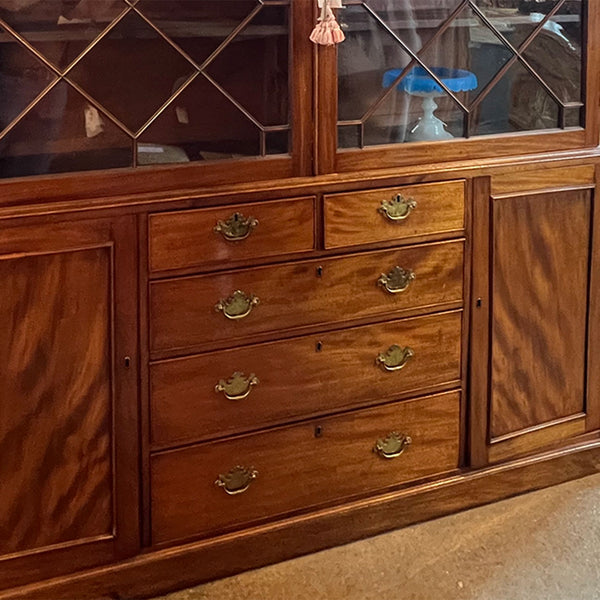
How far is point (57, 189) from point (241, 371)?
0.51 m

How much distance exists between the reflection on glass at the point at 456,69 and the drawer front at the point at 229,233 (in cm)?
20

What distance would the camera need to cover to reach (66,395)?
72.4 inches

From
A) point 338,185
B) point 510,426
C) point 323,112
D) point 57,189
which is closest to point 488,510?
point 510,426

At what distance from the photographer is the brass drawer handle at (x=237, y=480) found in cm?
202

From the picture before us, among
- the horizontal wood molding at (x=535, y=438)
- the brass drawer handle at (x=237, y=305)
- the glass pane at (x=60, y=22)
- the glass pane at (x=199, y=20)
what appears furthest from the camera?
the horizontal wood molding at (x=535, y=438)

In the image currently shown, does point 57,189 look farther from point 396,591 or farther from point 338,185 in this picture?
point 396,591

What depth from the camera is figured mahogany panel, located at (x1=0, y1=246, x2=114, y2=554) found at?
5.82 ft

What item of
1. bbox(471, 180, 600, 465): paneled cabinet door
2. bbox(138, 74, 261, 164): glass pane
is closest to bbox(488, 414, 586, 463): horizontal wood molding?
bbox(471, 180, 600, 465): paneled cabinet door

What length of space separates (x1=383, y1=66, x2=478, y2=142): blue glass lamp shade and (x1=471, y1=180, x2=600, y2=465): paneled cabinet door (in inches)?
6.2

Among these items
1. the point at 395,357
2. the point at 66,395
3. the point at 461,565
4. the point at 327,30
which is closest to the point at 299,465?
the point at 395,357

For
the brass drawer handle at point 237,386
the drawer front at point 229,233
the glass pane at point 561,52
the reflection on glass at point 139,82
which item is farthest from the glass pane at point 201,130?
the glass pane at point 561,52

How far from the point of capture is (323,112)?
1.96 metres

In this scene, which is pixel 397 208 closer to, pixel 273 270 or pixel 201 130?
pixel 273 270

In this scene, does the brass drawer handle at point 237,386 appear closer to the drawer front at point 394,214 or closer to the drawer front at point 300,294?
the drawer front at point 300,294
